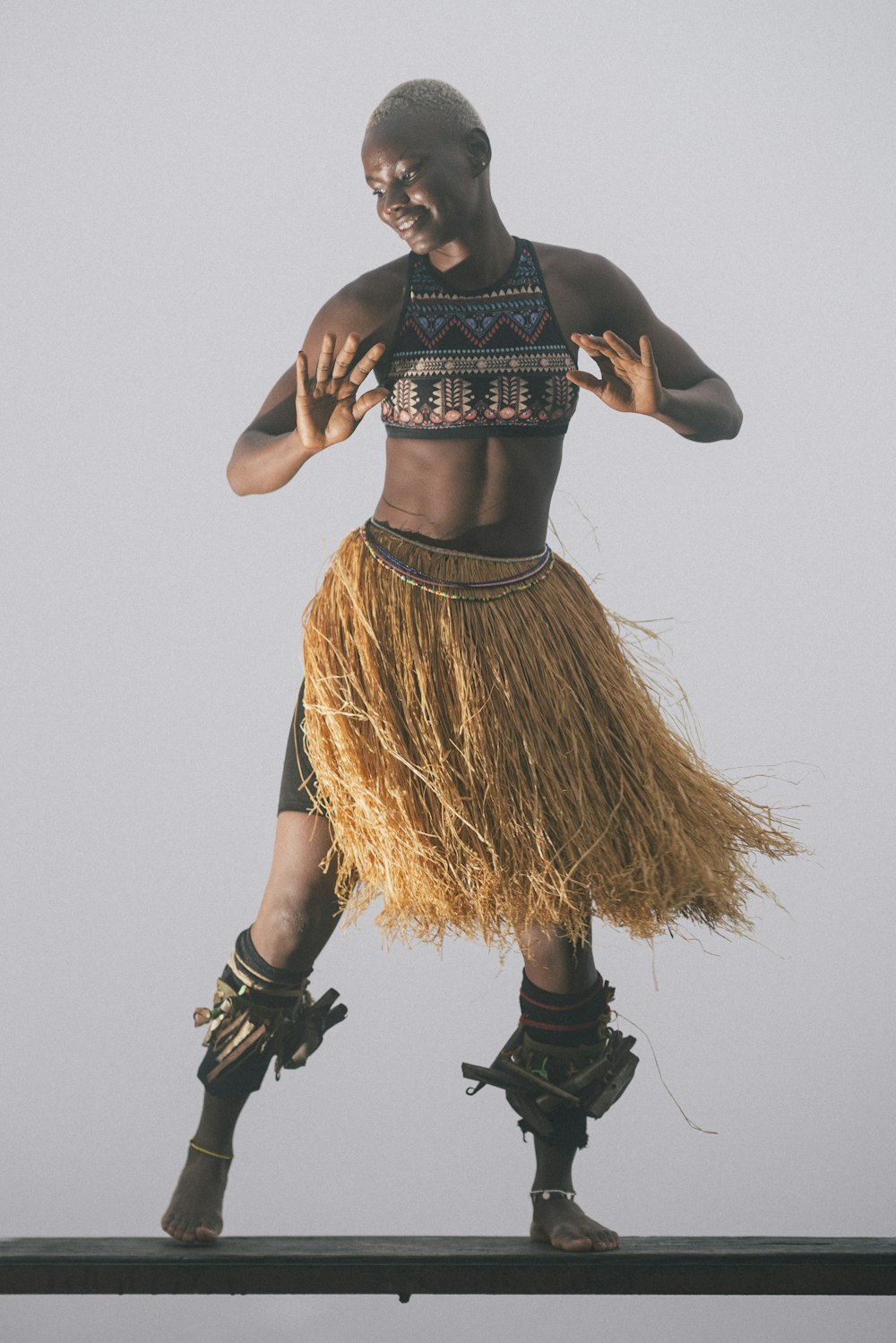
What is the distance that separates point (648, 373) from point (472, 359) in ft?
0.74

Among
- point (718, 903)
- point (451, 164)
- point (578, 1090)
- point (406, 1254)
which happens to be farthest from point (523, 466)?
point (406, 1254)

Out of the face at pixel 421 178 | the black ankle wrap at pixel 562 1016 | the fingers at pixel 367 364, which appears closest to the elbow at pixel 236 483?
the fingers at pixel 367 364

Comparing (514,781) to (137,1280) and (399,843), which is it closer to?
(399,843)

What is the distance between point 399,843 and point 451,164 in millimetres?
855

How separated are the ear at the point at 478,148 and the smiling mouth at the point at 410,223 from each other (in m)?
0.10

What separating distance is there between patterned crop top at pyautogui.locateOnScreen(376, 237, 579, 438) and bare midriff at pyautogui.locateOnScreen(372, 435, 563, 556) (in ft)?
0.08

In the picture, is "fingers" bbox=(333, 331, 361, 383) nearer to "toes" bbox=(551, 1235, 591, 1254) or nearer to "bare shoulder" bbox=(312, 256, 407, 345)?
"bare shoulder" bbox=(312, 256, 407, 345)

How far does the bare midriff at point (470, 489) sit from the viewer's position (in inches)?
93.6

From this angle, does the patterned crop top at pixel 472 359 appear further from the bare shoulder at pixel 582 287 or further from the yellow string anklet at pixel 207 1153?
the yellow string anklet at pixel 207 1153

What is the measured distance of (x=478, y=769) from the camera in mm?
2354

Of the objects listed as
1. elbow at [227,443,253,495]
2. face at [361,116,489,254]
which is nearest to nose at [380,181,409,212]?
face at [361,116,489,254]

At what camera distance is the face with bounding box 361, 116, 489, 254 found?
227 cm

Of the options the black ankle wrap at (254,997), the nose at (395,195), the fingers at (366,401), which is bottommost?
the black ankle wrap at (254,997)

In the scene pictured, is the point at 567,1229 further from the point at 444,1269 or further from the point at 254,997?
the point at 254,997
